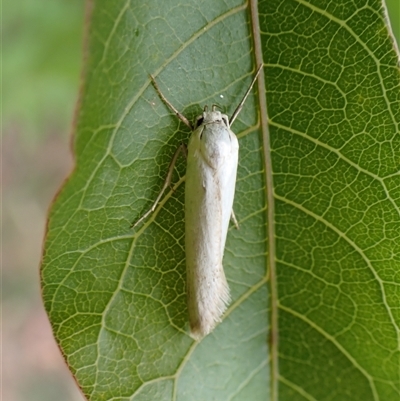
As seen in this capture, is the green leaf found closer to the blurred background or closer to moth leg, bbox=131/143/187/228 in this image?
moth leg, bbox=131/143/187/228

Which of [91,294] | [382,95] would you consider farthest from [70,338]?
[382,95]

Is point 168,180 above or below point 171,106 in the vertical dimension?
below

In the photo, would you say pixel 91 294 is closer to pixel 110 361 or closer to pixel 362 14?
pixel 110 361

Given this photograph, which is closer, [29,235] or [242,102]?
[242,102]

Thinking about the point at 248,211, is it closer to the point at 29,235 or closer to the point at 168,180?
the point at 168,180

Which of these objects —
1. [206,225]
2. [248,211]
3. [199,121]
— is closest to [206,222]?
[206,225]

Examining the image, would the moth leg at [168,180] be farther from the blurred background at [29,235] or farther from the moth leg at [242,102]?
the blurred background at [29,235]

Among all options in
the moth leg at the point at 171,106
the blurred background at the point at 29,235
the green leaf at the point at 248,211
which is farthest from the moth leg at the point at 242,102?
the blurred background at the point at 29,235

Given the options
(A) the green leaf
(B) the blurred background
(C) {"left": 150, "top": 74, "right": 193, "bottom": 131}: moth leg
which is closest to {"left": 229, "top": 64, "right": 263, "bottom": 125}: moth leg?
(A) the green leaf

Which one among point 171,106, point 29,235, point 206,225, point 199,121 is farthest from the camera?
point 29,235
